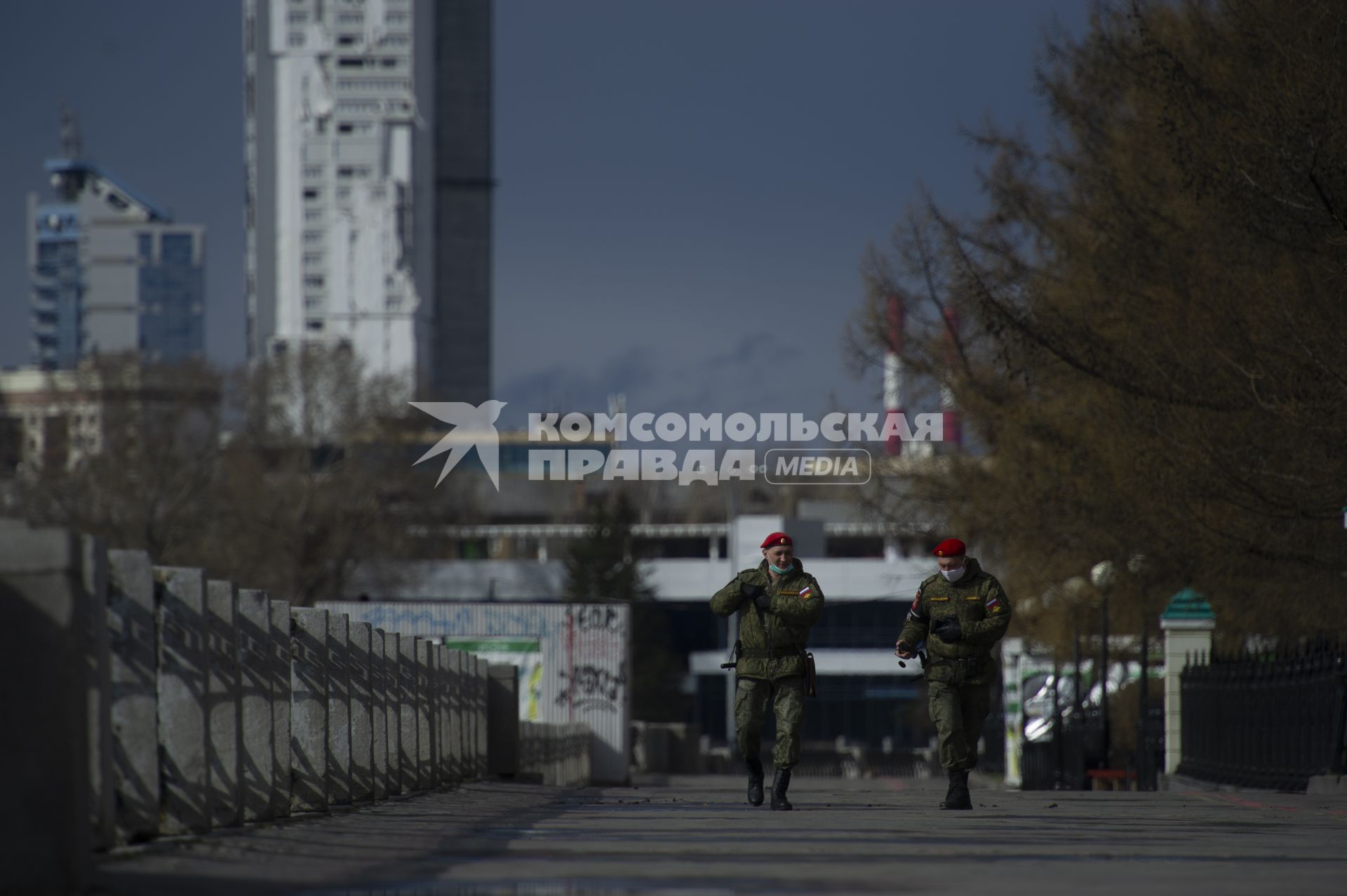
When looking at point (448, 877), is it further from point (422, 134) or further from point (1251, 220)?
point (422, 134)

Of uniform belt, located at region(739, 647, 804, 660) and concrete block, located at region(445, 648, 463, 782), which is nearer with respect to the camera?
uniform belt, located at region(739, 647, 804, 660)

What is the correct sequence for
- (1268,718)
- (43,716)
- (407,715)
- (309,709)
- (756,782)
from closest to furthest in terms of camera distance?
1. (43,716)
2. (309,709)
3. (756,782)
4. (407,715)
5. (1268,718)

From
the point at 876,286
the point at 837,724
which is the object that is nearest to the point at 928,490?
the point at 876,286

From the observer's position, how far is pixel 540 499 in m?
132

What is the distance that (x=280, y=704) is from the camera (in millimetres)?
10953

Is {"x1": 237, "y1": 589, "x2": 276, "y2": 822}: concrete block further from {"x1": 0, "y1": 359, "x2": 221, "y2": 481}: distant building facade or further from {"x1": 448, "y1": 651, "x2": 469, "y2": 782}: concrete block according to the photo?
{"x1": 0, "y1": 359, "x2": 221, "y2": 481}: distant building facade

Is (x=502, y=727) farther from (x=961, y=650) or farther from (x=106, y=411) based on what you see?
(x=106, y=411)

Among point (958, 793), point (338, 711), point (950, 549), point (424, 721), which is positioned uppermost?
point (950, 549)

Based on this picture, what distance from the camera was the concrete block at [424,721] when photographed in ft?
52.7

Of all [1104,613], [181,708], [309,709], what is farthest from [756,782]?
[1104,613]

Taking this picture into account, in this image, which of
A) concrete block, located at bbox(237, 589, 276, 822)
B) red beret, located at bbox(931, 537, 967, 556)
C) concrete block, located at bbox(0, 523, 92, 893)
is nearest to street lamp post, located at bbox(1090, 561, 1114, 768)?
red beret, located at bbox(931, 537, 967, 556)

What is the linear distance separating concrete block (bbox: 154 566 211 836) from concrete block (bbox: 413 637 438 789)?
6988 millimetres

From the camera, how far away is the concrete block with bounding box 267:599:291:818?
10.5m

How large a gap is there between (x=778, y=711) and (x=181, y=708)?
4947 mm
